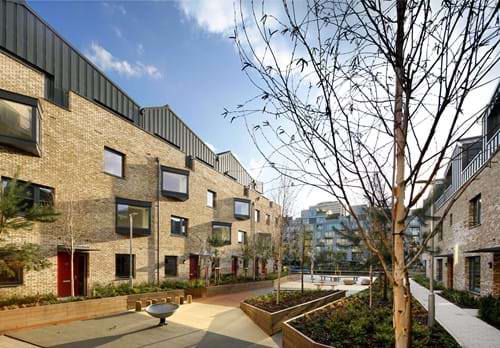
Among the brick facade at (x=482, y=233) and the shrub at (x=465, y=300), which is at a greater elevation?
the brick facade at (x=482, y=233)

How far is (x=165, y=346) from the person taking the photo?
33.3 feet

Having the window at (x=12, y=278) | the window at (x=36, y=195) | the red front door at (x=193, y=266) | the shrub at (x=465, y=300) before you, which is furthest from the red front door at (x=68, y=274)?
the shrub at (x=465, y=300)

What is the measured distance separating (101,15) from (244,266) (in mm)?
25875

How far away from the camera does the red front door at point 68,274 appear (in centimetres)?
1564

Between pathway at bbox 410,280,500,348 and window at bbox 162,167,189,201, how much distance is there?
49.7 feet

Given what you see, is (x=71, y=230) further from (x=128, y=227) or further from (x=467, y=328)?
(x=467, y=328)

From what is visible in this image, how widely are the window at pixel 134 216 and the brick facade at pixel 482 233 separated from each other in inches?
567

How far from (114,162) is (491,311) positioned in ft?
56.9

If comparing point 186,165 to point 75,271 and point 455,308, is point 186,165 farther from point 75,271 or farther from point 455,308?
point 455,308

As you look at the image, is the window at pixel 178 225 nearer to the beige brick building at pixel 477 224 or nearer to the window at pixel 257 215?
the window at pixel 257 215

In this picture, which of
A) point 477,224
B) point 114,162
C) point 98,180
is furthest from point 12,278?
point 477,224

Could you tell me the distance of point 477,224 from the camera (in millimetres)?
18922

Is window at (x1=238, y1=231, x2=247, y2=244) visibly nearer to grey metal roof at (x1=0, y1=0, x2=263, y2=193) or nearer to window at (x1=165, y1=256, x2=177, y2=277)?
window at (x1=165, y1=256, x2=177, y2=277)

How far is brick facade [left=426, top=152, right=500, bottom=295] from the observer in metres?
15.5
